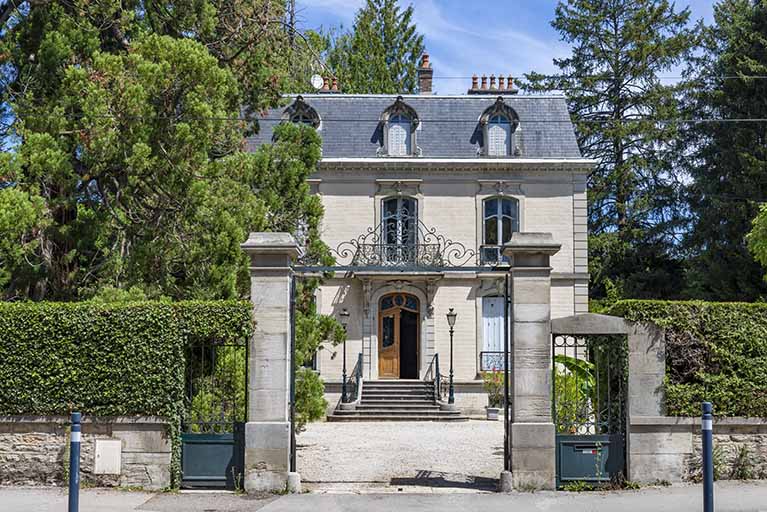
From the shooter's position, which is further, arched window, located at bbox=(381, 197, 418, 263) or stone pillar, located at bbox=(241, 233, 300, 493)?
arched window, located at bbox=(381, 197, 418, 263)

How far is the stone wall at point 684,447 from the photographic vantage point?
10.3 meters

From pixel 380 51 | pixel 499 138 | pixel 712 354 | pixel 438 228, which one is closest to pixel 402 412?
pixel 438 228

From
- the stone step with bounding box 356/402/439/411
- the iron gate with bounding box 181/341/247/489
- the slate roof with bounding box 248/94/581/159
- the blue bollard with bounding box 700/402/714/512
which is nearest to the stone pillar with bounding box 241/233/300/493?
the iron gate with bounding box 181/341/247/489

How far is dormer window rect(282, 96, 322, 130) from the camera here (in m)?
25.1

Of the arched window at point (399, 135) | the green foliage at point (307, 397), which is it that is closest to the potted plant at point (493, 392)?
the arched window at point (399, 135)

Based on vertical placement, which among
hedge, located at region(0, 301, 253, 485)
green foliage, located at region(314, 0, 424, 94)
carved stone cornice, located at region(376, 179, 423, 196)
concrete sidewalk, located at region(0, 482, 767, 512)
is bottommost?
concrete sidewalk, located at region(0, 482, 767, 512)

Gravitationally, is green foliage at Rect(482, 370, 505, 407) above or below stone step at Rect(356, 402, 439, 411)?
above

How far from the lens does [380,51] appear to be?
37.1 m

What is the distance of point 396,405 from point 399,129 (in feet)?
27.4

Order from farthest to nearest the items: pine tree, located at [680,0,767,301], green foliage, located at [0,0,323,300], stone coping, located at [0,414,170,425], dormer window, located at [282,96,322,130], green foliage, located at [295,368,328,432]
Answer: pine tree, located at [680,0,767,301] < dormer window, located at [282,96,322,130] < green foliage, located at [295,368,328,432] < green foliage, located at [0,0,323,300] < stone coping, located at [0,414,170,425]

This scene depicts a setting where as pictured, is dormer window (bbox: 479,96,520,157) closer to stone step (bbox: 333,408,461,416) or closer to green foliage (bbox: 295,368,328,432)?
stone step (bbox: 333,408,461,416)

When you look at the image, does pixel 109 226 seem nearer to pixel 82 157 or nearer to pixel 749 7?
pixel 82 157

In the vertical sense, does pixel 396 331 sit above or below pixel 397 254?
below

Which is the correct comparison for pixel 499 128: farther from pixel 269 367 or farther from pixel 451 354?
pixel 269 367
